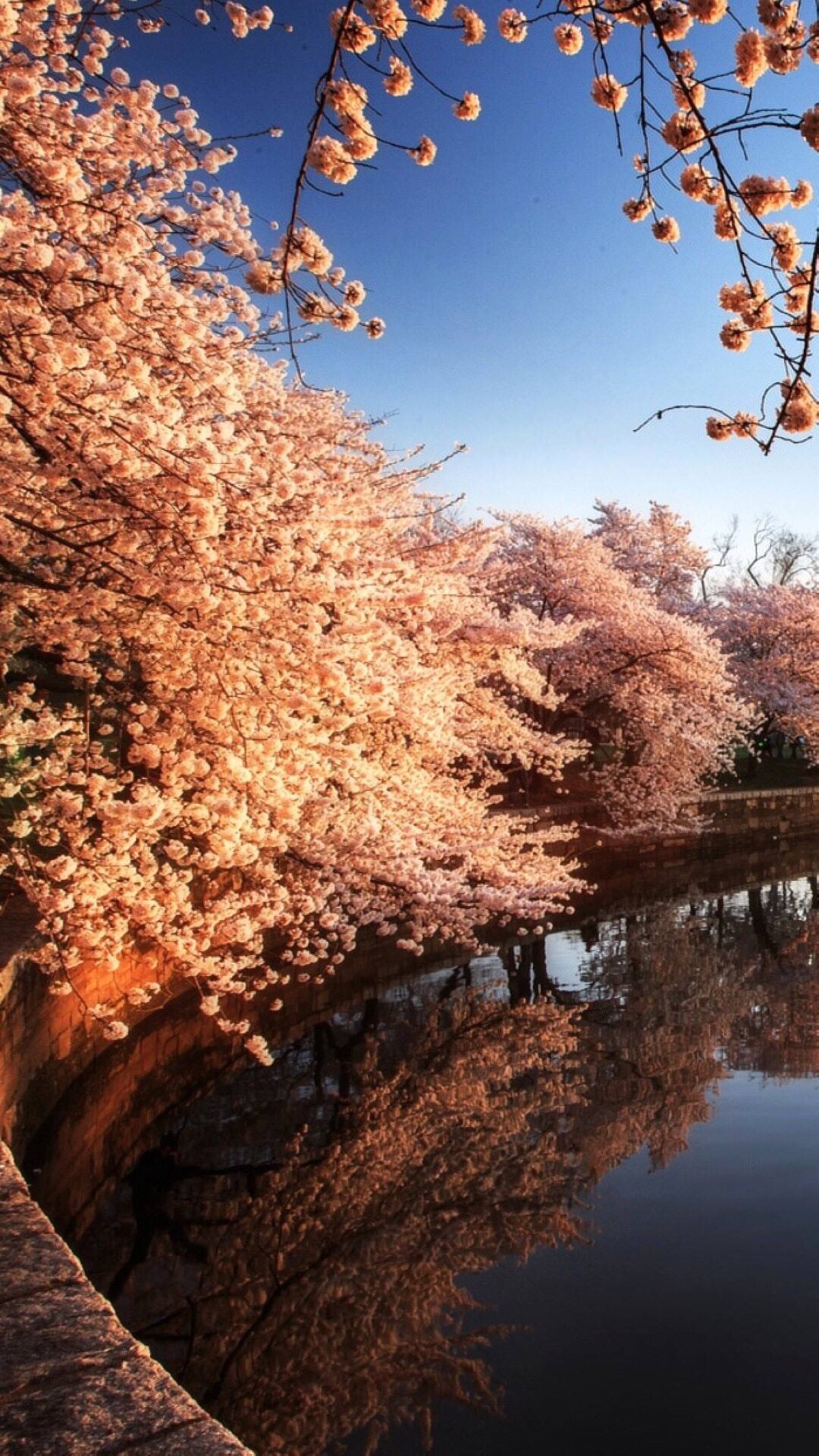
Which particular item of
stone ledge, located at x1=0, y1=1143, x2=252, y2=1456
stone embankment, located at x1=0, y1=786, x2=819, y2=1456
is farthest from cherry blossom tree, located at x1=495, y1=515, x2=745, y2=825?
stone ledge, located at x1=0, y1=1143, x2=252, y2=1456

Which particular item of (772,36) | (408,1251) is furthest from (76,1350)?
(772,36)

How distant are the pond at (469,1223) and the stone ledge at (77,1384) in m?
2.04

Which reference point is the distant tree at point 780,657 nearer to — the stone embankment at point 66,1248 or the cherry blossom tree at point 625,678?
the cherry blossom tree at point 625,678

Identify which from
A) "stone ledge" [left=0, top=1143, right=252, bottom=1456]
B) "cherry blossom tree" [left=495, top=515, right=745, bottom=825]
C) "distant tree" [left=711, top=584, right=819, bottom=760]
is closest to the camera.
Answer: "stone ledge" [left=0, top=1143, right=252, bottom=1456]

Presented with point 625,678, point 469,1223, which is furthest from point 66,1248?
point 625,678

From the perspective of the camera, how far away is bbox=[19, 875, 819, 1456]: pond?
14.3 ft

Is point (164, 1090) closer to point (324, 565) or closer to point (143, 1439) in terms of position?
point (324, 565)

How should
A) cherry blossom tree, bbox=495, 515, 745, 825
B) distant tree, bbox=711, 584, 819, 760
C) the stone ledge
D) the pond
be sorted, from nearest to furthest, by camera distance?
the stone ledge, the pond, cherry blossom tree, bbox=495, 515, 745, 825, distant tree, bbox=711, 584, 819, 760

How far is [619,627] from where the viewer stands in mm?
18656

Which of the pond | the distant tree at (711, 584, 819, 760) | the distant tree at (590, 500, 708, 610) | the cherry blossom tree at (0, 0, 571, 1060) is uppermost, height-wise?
the distant tree at (590, 500, 708, 610)

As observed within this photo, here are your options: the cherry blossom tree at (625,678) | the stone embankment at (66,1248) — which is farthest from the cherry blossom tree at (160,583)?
the cherry blossom tree at (625,678)

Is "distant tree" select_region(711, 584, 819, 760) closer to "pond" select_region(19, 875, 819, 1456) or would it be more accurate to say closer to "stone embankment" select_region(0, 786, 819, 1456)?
"pond" select_region(19, 875, 819, 1456)

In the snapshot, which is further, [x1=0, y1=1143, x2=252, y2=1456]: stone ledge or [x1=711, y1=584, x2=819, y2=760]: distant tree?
[x1=711, y1=584, x2=819, y2=760]: distant tree

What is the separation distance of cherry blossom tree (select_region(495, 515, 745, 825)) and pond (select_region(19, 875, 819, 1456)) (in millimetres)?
9221
